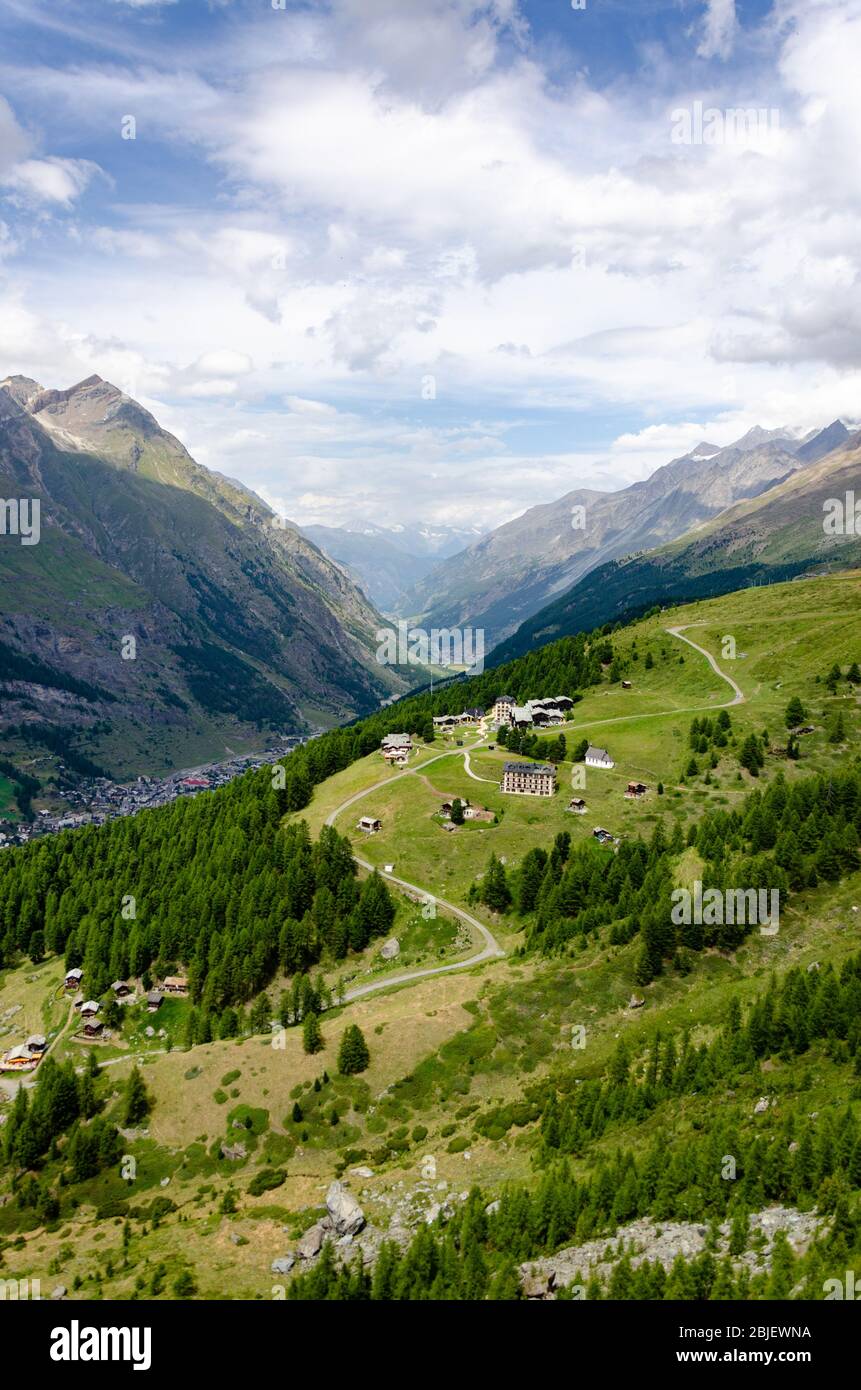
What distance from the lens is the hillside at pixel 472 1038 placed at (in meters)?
53.2

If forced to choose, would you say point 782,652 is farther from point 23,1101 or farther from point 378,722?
point 23,1101

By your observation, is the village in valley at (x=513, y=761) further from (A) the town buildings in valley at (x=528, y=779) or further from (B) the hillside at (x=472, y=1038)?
(B) the hillside at (x=472, y=1038)

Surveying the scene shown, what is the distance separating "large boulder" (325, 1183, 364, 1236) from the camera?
60500 mm

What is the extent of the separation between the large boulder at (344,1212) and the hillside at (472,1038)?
1.25 feet

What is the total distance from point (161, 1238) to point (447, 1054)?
31994 mm

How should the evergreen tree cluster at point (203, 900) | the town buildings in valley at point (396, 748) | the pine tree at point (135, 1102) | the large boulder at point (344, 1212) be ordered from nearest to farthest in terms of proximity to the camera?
1. the large boulder at point (344, 1212)
2. the pine tree at point (135, 1102)
3. the evergreen tree cluster at point (203, 900)
4. the town buildings in valley at point (396, 748)

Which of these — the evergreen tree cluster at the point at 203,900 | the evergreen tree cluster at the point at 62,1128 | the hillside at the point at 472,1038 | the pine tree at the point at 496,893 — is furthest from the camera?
the pine tree at the point at 496,893

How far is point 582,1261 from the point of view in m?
50.5

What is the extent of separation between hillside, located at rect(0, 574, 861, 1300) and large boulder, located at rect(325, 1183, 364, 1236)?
381mm

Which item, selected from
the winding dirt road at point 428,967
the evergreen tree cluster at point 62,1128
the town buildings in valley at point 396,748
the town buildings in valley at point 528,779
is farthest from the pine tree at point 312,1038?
the town buildings in valley at point 396,748

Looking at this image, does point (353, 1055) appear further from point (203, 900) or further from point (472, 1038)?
point (203, 900)

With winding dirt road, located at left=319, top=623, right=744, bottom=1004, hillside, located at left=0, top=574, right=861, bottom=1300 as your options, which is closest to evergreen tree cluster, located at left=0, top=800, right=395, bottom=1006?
hillside, located at left=0, top=574, right=861, bottom=1300

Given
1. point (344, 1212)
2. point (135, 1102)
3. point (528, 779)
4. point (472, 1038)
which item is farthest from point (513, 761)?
point (344, 1212)
